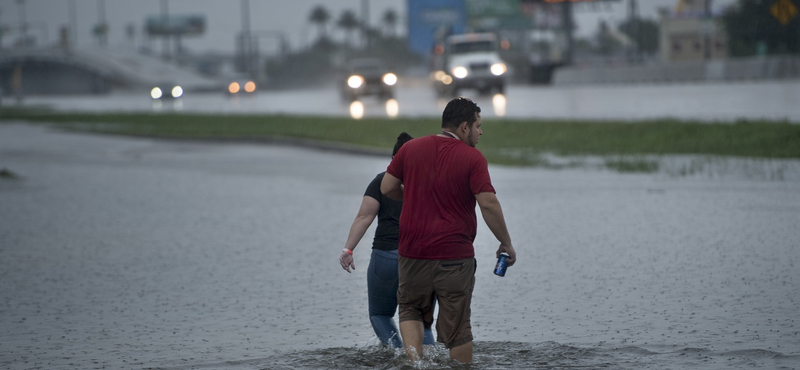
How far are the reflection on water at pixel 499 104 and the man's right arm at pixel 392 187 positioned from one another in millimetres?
23968

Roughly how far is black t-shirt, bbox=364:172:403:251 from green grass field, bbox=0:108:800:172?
1082cm

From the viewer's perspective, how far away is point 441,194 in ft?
16.0

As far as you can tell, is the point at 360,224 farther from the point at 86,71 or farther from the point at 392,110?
the point at 86,71

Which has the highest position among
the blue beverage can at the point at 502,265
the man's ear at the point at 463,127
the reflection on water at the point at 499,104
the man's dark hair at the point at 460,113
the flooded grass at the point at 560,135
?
the man's dark hair at the point at 460,113

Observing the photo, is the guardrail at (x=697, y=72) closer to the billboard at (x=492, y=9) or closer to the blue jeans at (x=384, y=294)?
the billboard at (x=492, y=9)

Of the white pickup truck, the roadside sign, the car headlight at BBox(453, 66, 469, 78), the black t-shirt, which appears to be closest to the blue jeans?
the black t-shirt

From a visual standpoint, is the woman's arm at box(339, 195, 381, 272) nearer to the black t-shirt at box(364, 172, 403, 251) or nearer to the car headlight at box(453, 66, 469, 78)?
the black t-shirt at box(364, 172, 403, 251)

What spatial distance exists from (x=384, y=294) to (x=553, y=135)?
16.8m

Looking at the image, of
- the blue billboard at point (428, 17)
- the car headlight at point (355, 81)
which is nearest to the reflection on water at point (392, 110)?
the car headlight at point (355, 81)

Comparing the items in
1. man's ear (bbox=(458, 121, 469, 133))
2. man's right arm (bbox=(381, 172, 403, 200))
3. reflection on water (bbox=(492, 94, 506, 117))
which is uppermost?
man's ear (bbox=(458, 121, 469, 133))

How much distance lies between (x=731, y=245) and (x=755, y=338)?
330 centimetres

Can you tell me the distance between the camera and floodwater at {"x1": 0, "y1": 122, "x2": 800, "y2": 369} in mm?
5711

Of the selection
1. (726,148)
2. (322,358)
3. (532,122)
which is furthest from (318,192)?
(532,122)

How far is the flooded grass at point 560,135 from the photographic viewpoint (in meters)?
17.8
